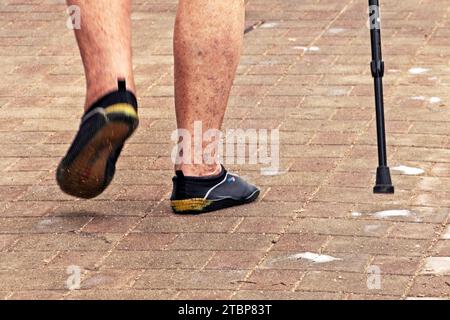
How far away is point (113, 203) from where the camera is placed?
5176mm

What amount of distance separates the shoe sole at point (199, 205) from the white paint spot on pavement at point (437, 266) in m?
0.85

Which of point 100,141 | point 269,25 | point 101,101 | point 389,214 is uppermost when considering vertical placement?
point 101,101

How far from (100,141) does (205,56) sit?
0.60m

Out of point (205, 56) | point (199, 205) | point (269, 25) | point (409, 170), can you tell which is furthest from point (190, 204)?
point (269, 25)

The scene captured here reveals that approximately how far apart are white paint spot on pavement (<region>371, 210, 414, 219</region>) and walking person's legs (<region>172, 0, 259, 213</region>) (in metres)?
0.48

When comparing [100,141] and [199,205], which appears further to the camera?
[199,205]

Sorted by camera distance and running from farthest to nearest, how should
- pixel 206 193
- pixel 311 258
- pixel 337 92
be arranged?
1. pixel 337 92
2. pixel 206 193
3. pixel 311 258

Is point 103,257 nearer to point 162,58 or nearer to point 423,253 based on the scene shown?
point 423,253

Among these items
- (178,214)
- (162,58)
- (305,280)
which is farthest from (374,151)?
(162,58)

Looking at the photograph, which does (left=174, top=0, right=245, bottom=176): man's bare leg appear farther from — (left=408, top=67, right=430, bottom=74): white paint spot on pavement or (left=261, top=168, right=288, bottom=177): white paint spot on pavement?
(left=408, top=67, right=430, bottom=74): white paint spot on pavement

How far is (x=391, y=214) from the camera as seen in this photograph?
16.1 ft

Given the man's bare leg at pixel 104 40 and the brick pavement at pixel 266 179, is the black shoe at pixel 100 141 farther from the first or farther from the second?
the brick pavement at pixel 266 179

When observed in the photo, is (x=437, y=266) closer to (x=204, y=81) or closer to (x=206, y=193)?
(x=206, y=193)

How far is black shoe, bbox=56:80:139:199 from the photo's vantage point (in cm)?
450
